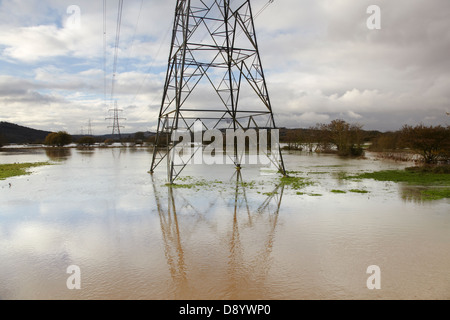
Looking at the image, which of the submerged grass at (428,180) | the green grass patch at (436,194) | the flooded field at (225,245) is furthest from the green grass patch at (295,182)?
the green grass patch at (436,194)

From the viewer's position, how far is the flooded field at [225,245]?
199 inches

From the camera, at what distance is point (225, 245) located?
7082mm

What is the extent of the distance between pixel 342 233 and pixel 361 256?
1.53 m

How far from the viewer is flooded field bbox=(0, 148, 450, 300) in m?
5.05

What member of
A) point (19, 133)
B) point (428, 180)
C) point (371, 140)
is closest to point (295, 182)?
point (428, 180)

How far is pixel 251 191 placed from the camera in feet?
46.1

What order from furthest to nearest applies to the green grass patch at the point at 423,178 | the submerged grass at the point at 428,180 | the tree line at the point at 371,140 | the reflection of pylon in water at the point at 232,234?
the tree line at the point at 371,140 < the green grass patch at the point at 423,178 < the submerged grass at the point at 428,180 < the reflection of pylon in water at the point at 232,234
